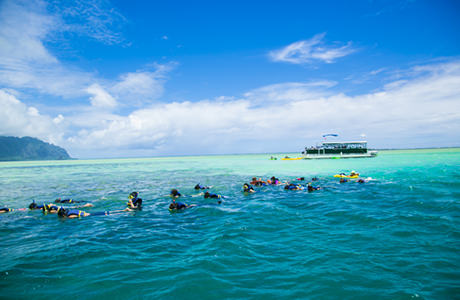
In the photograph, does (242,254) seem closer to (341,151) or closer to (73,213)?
(73,213)

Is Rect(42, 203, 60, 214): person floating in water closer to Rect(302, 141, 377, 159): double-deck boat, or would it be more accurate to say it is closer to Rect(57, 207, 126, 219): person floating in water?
Rect(57, 207, 126, 219): person floating in water

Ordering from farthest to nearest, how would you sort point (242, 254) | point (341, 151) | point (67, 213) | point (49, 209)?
point (341, 151) → point (49, 209) → point (67, 213) → point (242, 254)

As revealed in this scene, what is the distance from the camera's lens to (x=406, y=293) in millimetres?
5883

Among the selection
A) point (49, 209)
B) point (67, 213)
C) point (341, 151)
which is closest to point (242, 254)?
point (67, 213)

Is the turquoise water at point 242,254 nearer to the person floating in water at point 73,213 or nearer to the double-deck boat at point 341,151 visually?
the person floating in water at point 73,213

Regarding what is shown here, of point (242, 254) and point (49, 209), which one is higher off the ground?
point (49, 209)

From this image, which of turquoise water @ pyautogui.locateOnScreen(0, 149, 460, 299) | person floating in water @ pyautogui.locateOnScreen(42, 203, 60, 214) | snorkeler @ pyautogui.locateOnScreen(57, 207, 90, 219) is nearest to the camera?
turquoise water @ pyautogui.locateOnScreen(0, 149, 460, 299)

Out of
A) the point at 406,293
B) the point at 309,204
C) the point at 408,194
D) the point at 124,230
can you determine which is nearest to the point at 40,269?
the point at 124,230

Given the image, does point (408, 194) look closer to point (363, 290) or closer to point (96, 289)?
point (363, 290)

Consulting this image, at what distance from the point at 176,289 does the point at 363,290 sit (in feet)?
16.8

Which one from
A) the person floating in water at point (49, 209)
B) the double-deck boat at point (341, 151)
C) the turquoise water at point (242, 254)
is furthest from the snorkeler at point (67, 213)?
the double-deck boat at point (341, 151)

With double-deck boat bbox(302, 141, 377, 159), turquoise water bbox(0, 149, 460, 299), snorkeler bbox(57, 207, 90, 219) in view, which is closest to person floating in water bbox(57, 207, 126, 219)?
snorkeler bbox(57, 207, 90, 219)

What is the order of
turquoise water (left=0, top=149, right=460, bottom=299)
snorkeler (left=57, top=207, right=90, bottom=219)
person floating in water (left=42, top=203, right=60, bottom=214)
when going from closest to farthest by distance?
turquoise water (left=0, top=149, right=460, bottom=299)
snorkeler (left=57, top=207, right=90, bottom=219)
person floating in water (left=42, top=203, right=60, bottom=214)

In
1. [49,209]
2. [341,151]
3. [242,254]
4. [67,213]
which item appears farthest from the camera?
[341,151]
